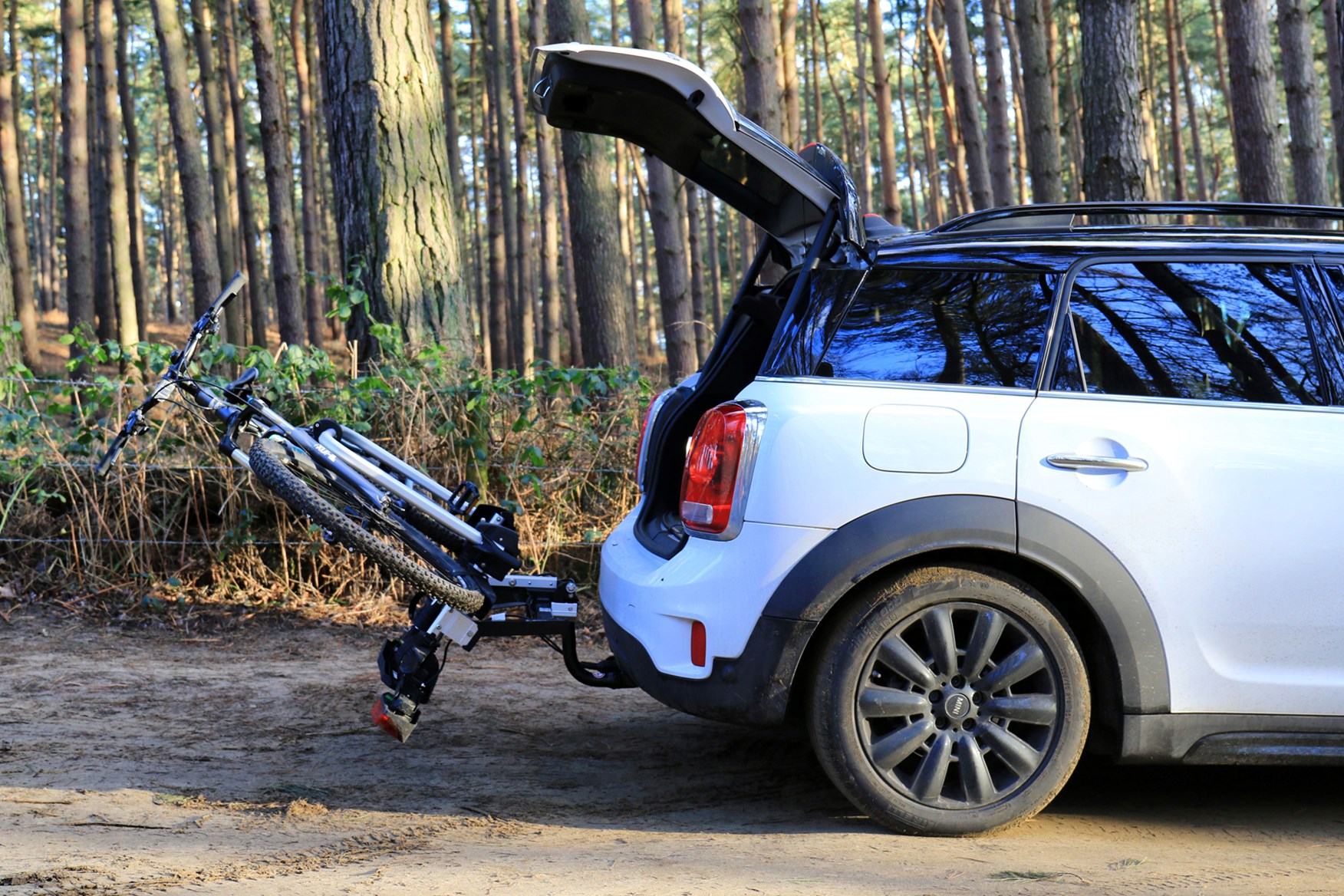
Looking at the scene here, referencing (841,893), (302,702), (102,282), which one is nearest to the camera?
(841,893)

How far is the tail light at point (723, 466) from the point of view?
3.44 m

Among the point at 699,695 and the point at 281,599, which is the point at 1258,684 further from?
the point at 281,599

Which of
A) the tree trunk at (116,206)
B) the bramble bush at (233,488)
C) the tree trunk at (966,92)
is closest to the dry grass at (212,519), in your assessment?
the bramble bush at (233,488)

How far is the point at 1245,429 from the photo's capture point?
349 cm

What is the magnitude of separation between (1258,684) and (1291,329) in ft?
3.56

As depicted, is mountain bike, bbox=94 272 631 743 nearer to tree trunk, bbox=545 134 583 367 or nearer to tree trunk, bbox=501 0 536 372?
tree trunk, bbox=501 0 536 372

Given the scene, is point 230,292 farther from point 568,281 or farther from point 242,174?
point 568,281

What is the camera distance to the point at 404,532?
429 centimetres

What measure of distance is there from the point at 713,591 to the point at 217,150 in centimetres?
2143

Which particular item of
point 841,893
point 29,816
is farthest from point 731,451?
point 29,816

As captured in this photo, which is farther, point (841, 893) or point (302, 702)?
point (302, 702)

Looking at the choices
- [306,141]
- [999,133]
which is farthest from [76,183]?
[999,133]

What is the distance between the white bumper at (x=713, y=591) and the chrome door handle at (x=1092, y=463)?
0.70 m

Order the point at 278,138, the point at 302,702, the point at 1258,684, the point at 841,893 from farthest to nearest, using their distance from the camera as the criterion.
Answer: the point at 278,138 → the point at 302,702 → the point at 1258,684 → the point at 841,893
